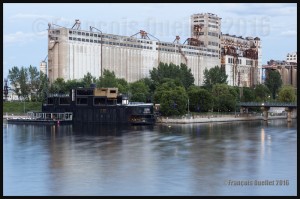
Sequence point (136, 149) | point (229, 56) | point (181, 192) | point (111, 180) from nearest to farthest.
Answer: point (181, 192) < point (111, 180) < point (136, 149) < point (229, 56)

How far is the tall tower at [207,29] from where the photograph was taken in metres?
131

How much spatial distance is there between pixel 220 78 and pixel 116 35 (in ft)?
67.5

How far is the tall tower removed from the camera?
431ft

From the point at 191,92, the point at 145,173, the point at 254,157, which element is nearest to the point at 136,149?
the point at 254,157

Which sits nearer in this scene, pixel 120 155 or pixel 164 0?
pixel 164 0

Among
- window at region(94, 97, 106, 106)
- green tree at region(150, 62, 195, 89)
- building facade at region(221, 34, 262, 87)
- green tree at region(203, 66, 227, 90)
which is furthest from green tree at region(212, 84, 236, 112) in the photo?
building facade at region(221, 34, 262, 87)

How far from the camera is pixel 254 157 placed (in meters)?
40.1

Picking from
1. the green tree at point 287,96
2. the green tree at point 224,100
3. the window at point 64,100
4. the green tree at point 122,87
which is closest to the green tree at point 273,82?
the green tree at point 287,96

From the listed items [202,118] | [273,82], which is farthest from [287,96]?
[202,118]

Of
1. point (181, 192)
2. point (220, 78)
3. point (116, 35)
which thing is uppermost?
point (116, 35)

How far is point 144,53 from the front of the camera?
11644 centimetres

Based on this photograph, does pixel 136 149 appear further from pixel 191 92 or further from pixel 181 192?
pixel 191 92

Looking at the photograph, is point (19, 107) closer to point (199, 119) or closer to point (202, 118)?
point (199, 119)

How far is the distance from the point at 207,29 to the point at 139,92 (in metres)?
42.1
